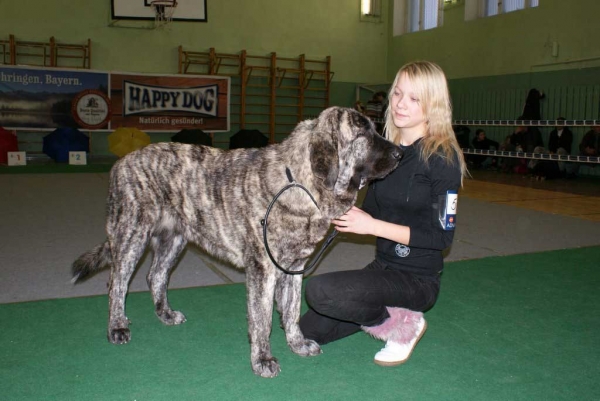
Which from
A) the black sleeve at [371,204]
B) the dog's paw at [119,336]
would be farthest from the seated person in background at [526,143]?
the dog's paw at [119,336]

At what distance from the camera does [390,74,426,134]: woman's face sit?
2755mm

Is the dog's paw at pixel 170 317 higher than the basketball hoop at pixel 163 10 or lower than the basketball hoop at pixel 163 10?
lower

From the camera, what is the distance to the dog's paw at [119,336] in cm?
294

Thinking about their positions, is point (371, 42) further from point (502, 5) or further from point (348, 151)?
point (348, 151)

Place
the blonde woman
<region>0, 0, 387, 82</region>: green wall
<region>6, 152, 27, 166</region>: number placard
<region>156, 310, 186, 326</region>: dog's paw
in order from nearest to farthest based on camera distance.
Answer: the blonde woman
<region>156, 310, 186, 326</region>: dog's paw
<region>6, 152, 27, 166</region>: number placard
<region>0, 0, 387, 82</region>: green wall

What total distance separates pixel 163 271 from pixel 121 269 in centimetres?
38

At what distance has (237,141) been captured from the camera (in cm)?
1351

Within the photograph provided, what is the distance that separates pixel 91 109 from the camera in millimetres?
14094

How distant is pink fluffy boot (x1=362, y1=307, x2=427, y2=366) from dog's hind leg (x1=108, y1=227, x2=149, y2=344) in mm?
1344

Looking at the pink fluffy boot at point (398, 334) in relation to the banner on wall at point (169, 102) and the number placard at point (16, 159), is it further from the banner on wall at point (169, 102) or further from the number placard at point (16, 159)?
the banner on wall at point (169, 102)

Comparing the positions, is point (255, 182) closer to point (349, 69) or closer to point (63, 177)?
point (63, 177)

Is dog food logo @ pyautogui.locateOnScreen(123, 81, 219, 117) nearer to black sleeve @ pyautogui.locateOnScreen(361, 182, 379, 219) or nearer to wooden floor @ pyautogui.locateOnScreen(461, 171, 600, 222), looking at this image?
wooden floor @ pyautogui.locateOnScreen(461, 171, 600, 222)

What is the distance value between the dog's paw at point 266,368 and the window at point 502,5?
13.4 m

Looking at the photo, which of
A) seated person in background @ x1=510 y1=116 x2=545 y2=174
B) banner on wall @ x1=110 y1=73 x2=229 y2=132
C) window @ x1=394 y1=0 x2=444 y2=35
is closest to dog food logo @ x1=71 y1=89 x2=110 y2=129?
banner on wall @ x1=110 y1=73 x2=229 y2=132
